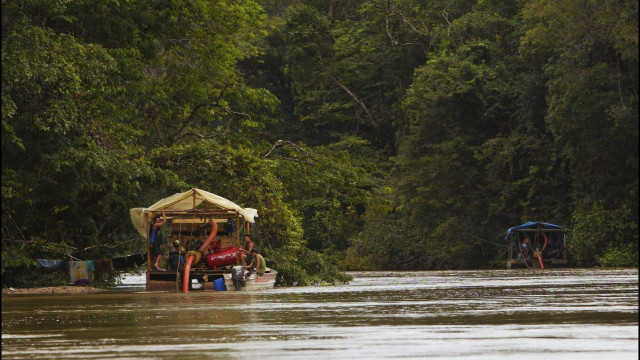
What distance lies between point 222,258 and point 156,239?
75.9 inches

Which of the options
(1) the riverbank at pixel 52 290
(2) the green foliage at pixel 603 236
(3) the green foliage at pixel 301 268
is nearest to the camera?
(1) the riverbank at pixel 52 290

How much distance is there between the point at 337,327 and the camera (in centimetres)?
1534

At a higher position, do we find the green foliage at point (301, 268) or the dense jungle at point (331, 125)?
the dense jungle at point (331, 125)

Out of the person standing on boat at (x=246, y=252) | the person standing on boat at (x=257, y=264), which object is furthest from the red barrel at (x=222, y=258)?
the person standing on boat at (x=257, y=264)

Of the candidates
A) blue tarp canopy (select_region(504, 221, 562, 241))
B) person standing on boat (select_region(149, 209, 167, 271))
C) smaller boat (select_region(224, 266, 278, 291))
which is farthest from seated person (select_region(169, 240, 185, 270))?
blue tarp canopy (select_region(504, 221, 562, 241))

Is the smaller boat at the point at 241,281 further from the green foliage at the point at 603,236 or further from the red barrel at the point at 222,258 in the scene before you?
the green foliage at the point at 603,236

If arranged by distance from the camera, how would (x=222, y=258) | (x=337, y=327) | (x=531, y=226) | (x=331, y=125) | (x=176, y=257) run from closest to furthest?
(x=337, y=327) → (x=222, y=258) → (x=176, y=257) → (x=531, y=226) → (x=331, y=125)

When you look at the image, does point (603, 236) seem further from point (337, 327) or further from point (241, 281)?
point (337, 327)

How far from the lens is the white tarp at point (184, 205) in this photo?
30.3 metres

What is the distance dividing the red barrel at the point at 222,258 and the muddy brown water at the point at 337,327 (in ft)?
19.6

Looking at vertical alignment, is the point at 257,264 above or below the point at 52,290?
above

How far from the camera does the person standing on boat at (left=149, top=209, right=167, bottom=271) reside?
31094mm

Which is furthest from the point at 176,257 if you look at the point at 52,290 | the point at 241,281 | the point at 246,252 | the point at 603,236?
the point at 603,236

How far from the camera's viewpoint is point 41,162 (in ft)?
96.4
